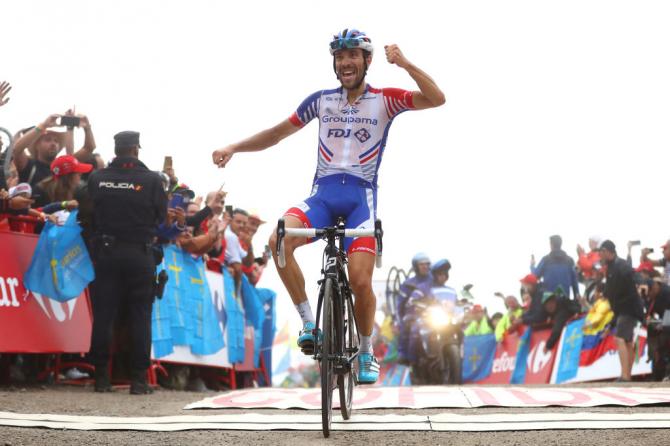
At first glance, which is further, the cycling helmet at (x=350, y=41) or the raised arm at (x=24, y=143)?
the raised arm at (x=24, y=143)

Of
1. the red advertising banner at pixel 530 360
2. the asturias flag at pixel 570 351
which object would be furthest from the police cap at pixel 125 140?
the red advertising banner at pixel 530 360

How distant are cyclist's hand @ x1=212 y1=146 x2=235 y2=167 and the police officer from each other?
10.6 ft

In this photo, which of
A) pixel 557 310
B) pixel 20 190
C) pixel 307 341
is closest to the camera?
pixel 307 341

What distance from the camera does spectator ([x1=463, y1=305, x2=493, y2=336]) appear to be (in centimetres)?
2530

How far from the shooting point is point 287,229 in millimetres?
7242

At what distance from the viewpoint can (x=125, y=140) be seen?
11383mm

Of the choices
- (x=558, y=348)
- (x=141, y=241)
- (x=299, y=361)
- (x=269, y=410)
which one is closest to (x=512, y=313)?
(x=558, y=348)

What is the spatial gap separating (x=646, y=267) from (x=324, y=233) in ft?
38.1

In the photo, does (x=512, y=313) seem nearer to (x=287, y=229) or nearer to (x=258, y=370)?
(x=258, y=370)

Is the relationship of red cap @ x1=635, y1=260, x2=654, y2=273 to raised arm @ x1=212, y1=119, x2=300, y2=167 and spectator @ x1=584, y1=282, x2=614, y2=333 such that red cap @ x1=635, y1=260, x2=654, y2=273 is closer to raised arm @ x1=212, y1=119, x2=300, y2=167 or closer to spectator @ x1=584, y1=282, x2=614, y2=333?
spectator @ x1=584, y1=282, x2=614, y2=333

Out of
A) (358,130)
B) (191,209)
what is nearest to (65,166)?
(191,209)

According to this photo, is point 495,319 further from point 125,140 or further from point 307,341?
point 307,341

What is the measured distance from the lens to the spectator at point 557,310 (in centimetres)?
1972

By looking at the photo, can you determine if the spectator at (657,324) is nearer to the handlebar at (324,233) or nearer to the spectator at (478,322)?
the spectator at (478,322)
